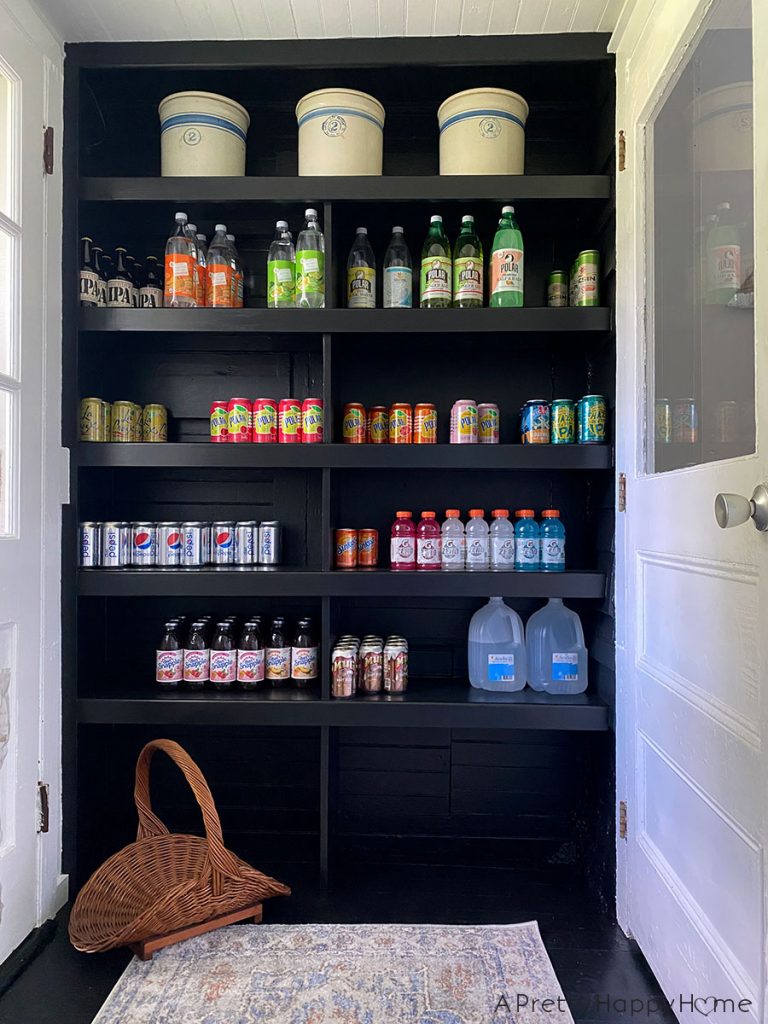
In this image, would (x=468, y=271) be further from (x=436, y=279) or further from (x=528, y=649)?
(x=528, y=649)

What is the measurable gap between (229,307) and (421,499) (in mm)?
789

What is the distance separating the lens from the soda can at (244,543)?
75.6 inches

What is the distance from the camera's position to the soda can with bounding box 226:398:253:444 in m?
1.85


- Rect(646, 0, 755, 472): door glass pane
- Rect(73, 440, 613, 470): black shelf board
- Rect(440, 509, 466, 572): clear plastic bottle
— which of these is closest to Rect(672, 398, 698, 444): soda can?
Rect(646, 0, 755, 472): door glass pane

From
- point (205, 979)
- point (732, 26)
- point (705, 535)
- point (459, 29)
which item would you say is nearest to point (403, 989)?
point (205, 979)

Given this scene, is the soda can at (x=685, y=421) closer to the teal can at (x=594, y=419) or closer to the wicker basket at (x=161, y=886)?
the teal can at (x=594, y=419)

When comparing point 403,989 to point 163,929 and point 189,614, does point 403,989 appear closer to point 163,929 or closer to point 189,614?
point 163,929

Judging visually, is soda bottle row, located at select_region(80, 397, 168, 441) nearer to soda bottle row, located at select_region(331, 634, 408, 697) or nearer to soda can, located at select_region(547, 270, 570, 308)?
soda bottle row, located at select_region(331, 634, 408, 697)

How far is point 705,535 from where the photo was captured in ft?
3.90

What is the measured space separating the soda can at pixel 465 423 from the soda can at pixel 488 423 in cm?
7

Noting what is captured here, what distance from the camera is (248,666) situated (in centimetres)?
186

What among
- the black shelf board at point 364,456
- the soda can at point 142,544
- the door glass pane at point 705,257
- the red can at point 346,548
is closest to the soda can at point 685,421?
the door glass pane at point 705,257

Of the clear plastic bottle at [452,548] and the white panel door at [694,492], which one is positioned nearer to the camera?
the white panel door at [694,492]

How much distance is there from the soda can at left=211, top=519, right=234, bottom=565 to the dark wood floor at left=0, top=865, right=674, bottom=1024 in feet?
2.99
